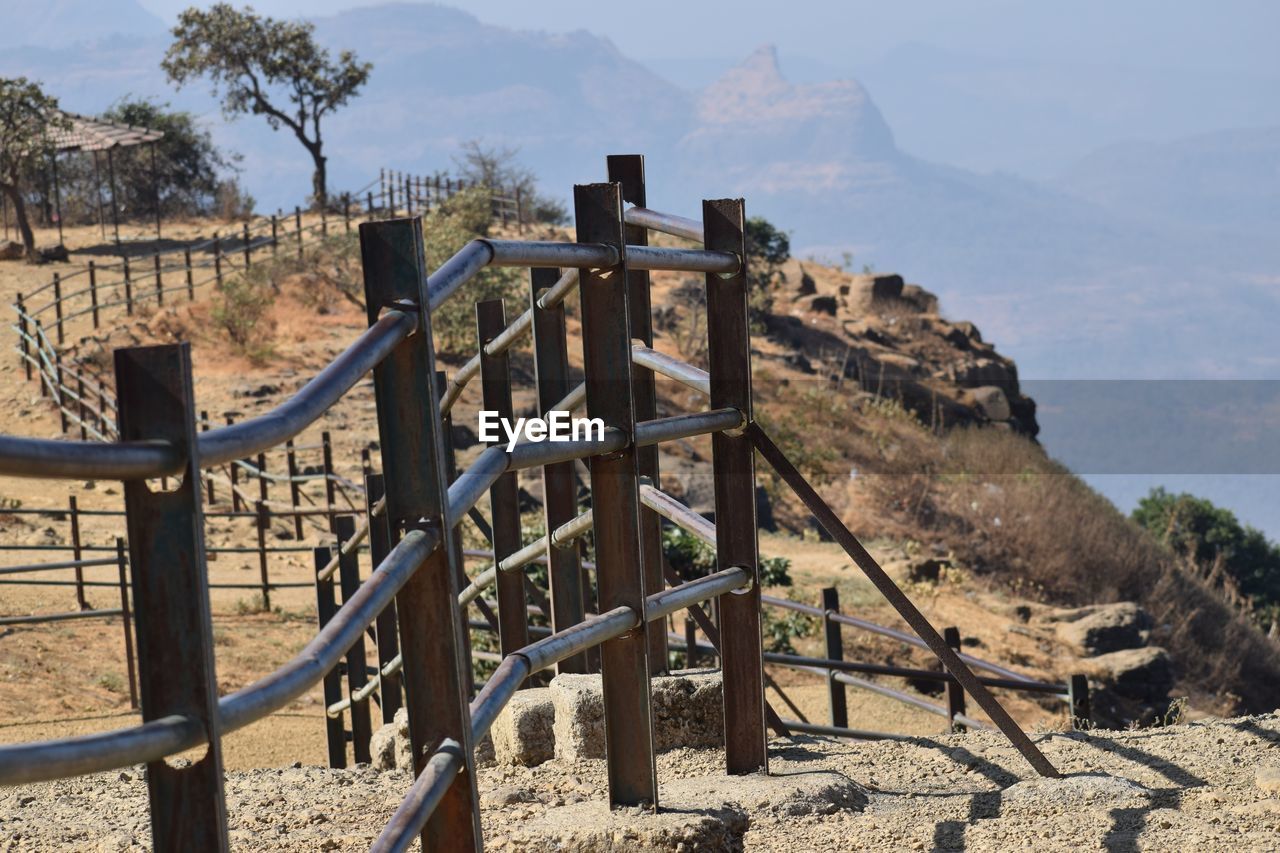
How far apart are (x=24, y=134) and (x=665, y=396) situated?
15.3m

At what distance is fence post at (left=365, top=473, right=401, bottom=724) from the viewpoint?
4691 millimetres

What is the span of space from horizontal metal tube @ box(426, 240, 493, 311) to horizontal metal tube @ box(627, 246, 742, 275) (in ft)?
1.67

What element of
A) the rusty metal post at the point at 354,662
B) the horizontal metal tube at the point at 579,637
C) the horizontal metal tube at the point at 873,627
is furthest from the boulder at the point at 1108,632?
the horizontal metal tube at the point at 579,637

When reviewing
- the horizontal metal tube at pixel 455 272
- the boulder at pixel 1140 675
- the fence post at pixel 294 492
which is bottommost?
the boulder at pixel 1140 675

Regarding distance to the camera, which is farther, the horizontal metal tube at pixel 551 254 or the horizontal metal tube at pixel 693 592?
the horizontal metal tube at pixel 693 592

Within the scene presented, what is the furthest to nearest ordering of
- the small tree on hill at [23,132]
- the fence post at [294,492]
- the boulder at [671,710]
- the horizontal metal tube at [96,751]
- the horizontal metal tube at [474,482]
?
the small tree on hill at [23,132], the fence post at [294,492], the boulder at [671,710], the horizontal metal tube at [474,482], the horizontal metal tube at [96,751]

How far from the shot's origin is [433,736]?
6.23 ft

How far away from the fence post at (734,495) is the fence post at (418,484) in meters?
1.42

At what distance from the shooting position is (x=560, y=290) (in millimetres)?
3438

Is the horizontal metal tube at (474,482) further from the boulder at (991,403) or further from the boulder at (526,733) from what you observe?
the boulder at (991,403)

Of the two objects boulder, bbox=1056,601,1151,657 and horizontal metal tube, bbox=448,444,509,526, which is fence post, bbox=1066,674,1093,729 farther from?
boulder, bbox=1056,601,1151,657

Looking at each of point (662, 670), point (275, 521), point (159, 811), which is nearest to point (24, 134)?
point (275, 521)

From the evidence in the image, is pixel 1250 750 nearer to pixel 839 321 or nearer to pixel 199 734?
pixel 199 734

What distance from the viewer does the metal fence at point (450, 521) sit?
4.49 ft
